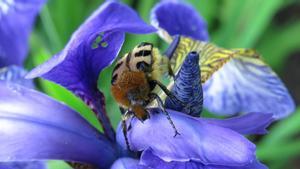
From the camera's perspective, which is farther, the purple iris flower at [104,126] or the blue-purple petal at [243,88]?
the blue-purple petal at [243,88]

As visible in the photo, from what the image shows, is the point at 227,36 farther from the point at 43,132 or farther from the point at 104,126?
the point at 43,132

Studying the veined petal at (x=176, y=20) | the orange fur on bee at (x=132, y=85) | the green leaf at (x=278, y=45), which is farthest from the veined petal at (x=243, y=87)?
the green leaf at (x=278, y=45)

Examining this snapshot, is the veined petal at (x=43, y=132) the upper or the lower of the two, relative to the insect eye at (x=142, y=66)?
lower

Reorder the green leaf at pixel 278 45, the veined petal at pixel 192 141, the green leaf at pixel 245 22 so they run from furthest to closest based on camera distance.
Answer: the green leaf at pixel 278 45 < the green leaf at pixel 245 22 < the veined petal at pixel 192 141

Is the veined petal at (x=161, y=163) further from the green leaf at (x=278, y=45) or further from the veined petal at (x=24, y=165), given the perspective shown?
the green leaf at (x=278, y=45)

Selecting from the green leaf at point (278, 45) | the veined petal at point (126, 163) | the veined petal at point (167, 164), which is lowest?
the green leaf at point (278, 45)

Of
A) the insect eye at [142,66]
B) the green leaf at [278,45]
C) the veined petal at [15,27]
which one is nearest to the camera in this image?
the insect eye at [142,66]

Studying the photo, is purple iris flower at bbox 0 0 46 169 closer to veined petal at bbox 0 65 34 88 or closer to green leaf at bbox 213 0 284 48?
veined petal at bbox 0 65 34 88
